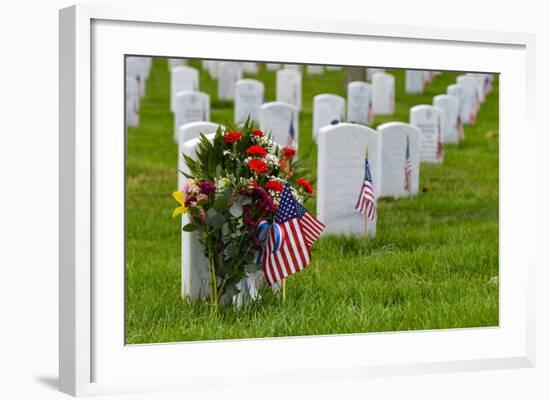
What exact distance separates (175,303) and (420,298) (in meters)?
1.81

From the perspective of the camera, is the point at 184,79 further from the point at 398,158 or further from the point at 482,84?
the point at 398,158

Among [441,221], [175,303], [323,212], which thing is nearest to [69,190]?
[175,303]

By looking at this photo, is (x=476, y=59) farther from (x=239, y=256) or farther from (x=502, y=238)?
(x=239, y=256)

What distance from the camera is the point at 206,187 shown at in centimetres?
618

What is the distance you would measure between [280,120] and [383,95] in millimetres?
5676

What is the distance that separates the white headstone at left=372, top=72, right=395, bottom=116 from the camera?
60.0 ft

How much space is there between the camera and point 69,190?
5359mm

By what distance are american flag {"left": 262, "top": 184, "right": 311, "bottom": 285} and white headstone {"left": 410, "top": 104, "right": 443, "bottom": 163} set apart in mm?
7317

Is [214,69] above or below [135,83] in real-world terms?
above

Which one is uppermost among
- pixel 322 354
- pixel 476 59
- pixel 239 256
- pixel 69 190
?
pixel 476 59

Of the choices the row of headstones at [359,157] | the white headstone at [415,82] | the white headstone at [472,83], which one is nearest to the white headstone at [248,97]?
the row of headstones at [359,157]

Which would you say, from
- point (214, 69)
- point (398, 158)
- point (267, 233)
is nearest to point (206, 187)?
point (267, 233)

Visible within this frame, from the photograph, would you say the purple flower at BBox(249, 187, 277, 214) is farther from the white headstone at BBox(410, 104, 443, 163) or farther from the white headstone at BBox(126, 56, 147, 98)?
the white headstone at BBox(126, 56, 147, 98)

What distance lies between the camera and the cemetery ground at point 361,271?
20.7ft
